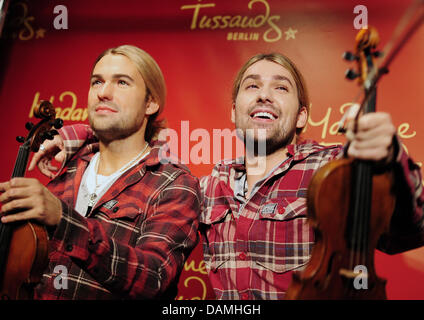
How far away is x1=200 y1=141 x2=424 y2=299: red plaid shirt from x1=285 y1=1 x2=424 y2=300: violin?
335 millimetres

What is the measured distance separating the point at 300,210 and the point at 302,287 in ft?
2.00

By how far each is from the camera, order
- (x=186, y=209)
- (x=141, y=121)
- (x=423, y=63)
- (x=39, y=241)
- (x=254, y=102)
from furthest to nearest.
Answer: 1. (x=423, y=63)
2. (x=141, y=121)
3. (x=254, y=102)
4. (x=186, y=209)
5. (x=39, y=241)

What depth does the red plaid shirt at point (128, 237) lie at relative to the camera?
4.75 feet

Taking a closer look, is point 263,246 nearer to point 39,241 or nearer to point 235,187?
point 235,187

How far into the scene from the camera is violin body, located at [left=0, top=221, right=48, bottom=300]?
1.36 metres

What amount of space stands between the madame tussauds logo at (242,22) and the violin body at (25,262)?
6.24 ft

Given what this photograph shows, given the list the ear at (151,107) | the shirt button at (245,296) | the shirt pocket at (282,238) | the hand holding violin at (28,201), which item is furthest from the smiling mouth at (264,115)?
the hand holding violin at (28,201)

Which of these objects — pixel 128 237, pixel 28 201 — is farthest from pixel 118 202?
pixel 28 201

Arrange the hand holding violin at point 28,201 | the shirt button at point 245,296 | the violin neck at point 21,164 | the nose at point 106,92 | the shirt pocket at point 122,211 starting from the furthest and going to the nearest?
1. the nose at point 106,92
2. the shirt pocket at point 122,211
3. the shirt button at point 245,296
4. the violin neck at point 21,164
5. the hand holding violin at point 28,201

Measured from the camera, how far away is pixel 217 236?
187 cm

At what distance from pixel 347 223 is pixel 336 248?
0.09 m

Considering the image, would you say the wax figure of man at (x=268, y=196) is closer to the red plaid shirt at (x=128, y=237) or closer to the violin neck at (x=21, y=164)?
the red plaid shirt at (x=128, y=237)

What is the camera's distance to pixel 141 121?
2168 millimetres
